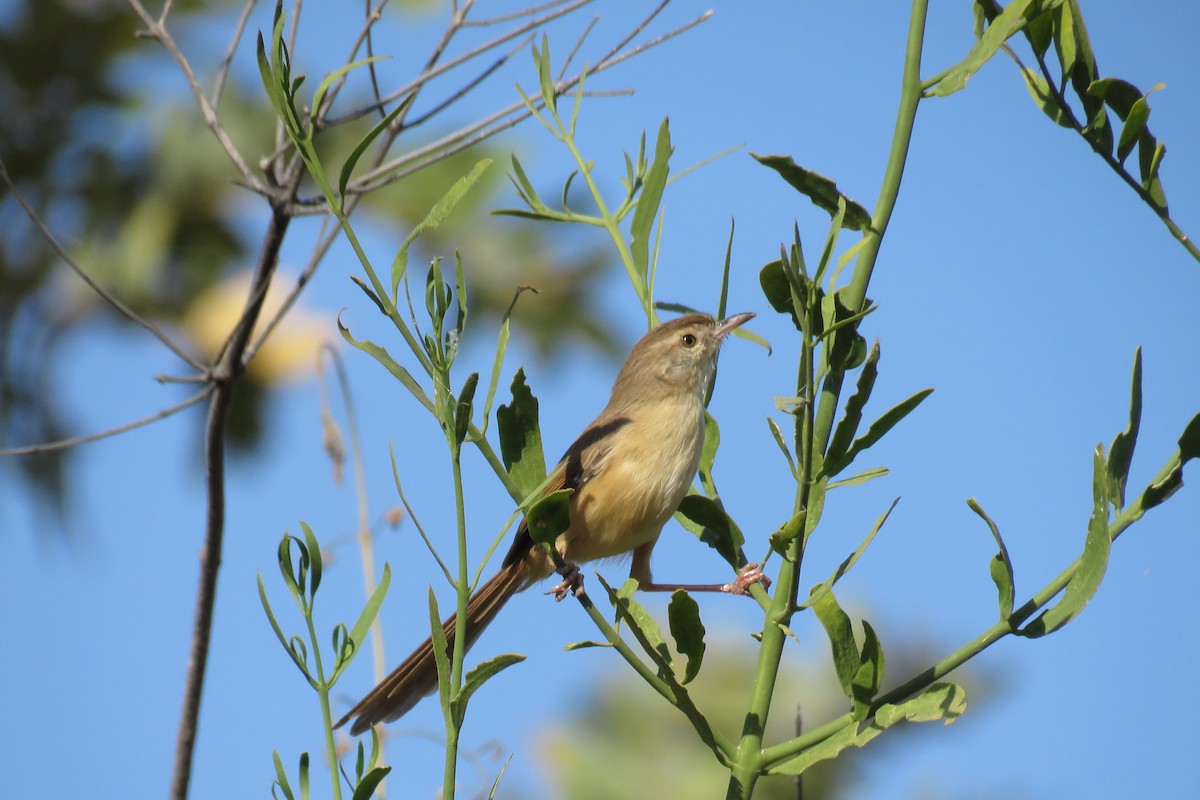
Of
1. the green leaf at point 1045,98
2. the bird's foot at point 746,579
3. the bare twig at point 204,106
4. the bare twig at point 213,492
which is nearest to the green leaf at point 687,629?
the bird's foot at point 746,579

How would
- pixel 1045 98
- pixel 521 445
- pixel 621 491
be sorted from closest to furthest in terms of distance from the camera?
pixel 521 445, pixel 1045 98, pixel 621 491

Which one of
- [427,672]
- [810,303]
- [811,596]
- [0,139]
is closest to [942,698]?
[811,596]

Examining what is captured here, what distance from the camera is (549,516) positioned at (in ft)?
5.72

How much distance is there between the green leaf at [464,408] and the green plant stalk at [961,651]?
602mm

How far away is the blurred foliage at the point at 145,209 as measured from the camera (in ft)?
23.2

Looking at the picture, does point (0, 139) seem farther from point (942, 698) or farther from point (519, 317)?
point (942, 698)

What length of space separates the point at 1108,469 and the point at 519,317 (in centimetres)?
643

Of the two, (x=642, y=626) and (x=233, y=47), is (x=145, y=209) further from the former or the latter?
(x=642, y=626)

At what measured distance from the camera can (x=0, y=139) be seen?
7.22 meters

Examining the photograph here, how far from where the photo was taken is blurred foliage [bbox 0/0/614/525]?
7070 mm

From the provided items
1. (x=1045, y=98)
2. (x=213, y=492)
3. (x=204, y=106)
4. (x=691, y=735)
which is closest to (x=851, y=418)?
(x=1045, y=98)

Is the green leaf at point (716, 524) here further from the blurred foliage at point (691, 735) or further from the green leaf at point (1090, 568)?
the blurred foliage at point (691, 735)

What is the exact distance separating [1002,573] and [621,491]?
2.28m

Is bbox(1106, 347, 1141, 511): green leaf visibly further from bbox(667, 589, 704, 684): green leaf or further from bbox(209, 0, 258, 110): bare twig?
bbox(209, 0, 258, 110): bare twig
